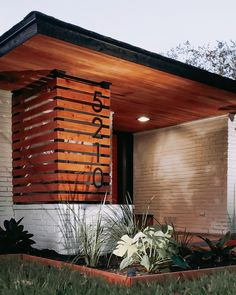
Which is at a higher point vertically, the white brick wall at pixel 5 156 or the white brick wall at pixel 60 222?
the white brick wall at pixel 5 156

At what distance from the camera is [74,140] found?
6605 millimetres

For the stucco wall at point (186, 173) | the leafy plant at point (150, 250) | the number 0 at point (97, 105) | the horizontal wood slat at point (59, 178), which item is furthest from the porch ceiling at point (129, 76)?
the leafy plant at point (150, 250)

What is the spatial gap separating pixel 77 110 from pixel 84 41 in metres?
1.55

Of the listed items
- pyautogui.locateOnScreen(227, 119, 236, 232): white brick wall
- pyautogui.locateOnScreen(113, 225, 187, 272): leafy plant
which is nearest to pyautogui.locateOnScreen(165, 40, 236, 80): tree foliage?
pyautogui.locateOnScreen(227, 119, 236, 232): white brick wall

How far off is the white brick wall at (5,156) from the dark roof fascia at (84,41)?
1926 mm

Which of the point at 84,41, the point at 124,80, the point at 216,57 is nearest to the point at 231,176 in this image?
the point at 124,80

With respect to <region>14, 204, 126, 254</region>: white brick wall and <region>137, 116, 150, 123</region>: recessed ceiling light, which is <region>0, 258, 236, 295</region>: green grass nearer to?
<region>14, 204, 126, 254</region>: white brick wall

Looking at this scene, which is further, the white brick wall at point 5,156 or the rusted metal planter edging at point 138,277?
the white brick wall at point 5,156

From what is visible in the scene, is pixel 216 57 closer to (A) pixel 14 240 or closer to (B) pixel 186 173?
(B) pixel 186 173

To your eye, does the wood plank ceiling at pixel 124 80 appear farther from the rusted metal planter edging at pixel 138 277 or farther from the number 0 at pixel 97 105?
the rusted metal planter edging at pixel 138 277

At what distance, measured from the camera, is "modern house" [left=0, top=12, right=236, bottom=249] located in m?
5.65

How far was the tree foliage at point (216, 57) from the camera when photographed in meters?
21.8

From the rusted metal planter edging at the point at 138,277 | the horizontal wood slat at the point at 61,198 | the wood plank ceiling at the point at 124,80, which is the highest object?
the wood plank ceiling at the point at 124,80

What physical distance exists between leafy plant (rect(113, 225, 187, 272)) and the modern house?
1.70 metres
